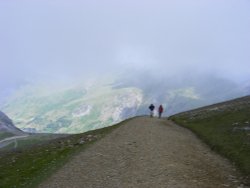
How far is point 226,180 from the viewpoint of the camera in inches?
1250

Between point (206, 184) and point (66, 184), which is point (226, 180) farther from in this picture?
point (66, 184)

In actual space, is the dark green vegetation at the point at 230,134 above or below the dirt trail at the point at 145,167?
above

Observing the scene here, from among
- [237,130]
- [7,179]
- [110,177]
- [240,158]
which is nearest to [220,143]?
[237,130]

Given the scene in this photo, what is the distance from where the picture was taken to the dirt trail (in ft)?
101

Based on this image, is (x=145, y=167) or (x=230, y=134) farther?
(x=230, y=134)

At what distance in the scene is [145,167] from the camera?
114ft

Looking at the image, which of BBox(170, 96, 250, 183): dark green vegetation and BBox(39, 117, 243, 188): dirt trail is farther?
BBox(170, 96, 250, 183): dark green vegetation

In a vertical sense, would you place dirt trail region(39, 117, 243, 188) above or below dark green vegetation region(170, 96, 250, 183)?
below

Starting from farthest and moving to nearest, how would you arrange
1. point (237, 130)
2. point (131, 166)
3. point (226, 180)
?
point (237, 130)
point (131, 166)
point (226, 180)

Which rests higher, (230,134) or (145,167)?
(230,134)

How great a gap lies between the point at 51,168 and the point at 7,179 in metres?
5.54

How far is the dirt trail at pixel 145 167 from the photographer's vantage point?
30859 mm

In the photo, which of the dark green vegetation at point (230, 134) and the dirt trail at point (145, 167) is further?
the dark green vegetation at point (230, 134)

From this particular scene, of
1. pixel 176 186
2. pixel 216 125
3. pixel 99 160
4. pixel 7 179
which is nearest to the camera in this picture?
pixel 176 186
